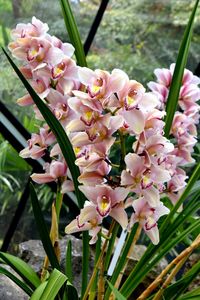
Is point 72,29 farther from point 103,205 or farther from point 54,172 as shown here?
point 103,205

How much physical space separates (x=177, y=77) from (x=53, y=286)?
585 mm

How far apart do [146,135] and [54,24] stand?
1.65 m

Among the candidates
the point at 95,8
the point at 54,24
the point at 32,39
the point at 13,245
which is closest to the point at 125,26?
the point at 95,8

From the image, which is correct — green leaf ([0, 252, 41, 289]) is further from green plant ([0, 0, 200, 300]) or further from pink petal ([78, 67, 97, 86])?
pink petal ([78, 67, 97, 86])

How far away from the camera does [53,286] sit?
1.15 metres

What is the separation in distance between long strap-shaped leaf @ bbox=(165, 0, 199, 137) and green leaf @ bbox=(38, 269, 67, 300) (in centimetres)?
45

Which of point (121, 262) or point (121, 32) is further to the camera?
point (121, 32)

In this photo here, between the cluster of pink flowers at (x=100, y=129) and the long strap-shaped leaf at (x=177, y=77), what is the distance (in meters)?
0.14

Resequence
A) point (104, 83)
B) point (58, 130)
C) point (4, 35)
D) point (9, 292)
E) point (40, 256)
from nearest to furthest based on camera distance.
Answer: point (104, 83) < point (58, 130) < point (9, 292) < point (40, 256) < point (4, 35)

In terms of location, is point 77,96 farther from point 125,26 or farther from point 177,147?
point 125,26

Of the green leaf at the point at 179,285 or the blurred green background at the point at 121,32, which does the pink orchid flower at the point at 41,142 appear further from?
the blurred green background at the point at 121,32

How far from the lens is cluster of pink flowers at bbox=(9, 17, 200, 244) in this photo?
1137mm

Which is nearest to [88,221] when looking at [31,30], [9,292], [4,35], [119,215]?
[119,215]

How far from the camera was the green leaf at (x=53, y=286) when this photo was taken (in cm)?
114
